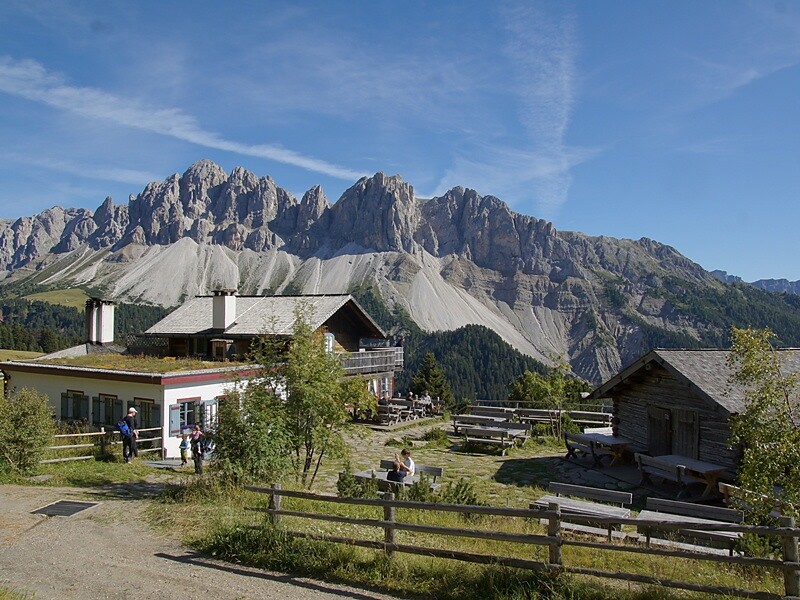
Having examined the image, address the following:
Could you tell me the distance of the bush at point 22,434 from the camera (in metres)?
17.4

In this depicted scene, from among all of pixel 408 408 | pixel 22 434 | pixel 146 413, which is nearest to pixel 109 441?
pixel 146 413

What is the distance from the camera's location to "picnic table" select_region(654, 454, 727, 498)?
17.2 meters

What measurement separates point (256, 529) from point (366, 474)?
5655 millimetres

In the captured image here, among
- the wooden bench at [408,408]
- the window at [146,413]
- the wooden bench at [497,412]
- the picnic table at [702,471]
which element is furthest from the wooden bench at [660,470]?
the window at [146,413]

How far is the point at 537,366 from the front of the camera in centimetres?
17250

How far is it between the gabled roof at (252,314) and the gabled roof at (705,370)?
697 inches

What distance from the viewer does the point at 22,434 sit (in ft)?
57.4

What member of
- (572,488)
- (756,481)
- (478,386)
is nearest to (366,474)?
(572,488)

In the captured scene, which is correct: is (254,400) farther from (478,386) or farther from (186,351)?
(478,386)

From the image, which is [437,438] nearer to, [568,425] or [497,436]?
[497,436]

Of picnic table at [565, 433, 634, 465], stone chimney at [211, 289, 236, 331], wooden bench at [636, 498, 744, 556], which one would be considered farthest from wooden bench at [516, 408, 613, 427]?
wooden bench at [636, 498, 744, 556]

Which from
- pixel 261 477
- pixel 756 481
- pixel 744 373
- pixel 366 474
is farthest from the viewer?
pixel 366 474

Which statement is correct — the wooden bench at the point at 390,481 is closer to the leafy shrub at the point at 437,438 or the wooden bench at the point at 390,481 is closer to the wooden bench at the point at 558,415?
the leafy shrub at the point at 437,438

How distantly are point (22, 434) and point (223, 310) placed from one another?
57.0ft
